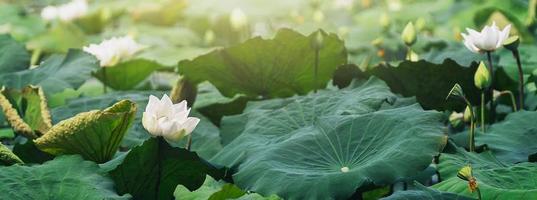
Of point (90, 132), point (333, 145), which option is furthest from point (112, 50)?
point (333, 145)

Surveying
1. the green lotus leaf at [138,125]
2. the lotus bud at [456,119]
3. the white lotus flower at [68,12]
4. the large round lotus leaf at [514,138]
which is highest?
the large round lotus leaf at [514,138]

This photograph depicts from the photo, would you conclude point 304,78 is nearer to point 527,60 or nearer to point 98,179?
point 527,60

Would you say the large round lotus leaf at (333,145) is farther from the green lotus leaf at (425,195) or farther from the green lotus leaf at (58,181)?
the green lotus leaf at (58,181)

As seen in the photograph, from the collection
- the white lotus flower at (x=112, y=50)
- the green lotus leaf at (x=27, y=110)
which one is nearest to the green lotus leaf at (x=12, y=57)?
the white lotus flower at (x=112, y=50)

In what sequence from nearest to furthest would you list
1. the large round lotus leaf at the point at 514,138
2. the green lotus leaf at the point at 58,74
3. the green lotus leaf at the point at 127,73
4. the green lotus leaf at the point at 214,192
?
the green lotus leaf at the point at 214,192
the large round lotus leaf at the point at 514,138
the green lotus leaf at the point at 58,74
the green lotus leaf at the point at 127,73

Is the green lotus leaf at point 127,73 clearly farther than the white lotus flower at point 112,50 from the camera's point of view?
Yes

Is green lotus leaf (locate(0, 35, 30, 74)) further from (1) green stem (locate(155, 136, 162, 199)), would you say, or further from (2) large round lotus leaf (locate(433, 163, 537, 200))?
(2) large round lotus leaf (locate(433, 163, 537, 200))
